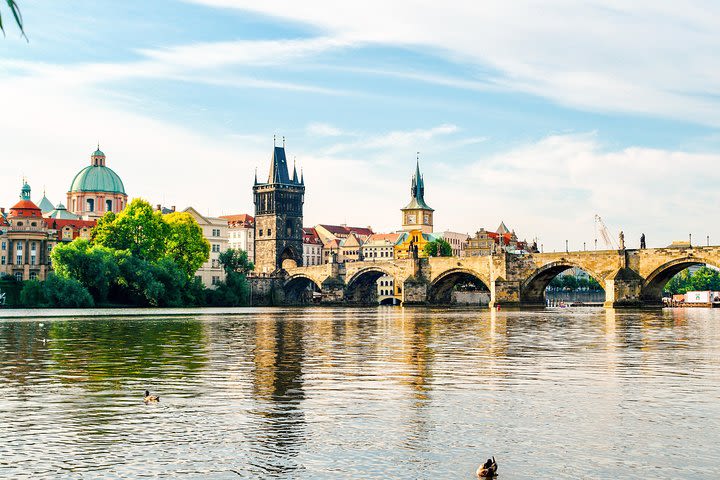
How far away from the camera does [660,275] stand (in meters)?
90.8

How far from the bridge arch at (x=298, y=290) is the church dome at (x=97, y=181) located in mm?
42058

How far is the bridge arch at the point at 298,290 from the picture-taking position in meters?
156

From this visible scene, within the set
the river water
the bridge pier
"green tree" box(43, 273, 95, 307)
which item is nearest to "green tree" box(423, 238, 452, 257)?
the bridge pier

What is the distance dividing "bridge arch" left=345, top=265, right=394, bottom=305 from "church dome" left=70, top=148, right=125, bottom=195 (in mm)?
55309

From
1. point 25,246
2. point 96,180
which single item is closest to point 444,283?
point 25,246

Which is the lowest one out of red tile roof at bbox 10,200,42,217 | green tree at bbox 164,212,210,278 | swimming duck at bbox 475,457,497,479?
swimming duck at bbox 475,457,497,479

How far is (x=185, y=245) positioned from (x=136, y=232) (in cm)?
807

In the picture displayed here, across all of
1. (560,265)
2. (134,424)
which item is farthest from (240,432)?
(560,265)

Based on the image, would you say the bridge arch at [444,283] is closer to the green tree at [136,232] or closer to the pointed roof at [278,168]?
the green tree at [136,232]

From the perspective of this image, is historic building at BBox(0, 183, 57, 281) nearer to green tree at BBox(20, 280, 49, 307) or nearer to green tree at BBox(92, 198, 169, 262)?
green tree at BBox(92, 198, 169, 262)

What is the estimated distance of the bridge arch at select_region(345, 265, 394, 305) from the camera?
139 metres

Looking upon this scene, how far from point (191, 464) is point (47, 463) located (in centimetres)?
194

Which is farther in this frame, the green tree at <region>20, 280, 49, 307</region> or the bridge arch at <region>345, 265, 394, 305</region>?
the bridge arch at <region>345, 265, 394, 305</region>

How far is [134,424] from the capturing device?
15.2m
